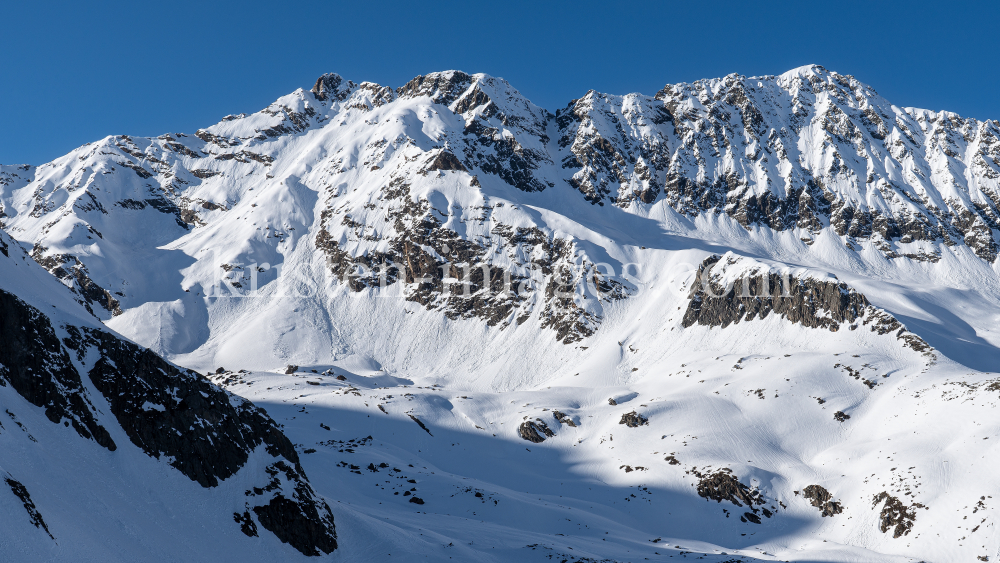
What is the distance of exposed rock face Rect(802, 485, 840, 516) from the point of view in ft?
211

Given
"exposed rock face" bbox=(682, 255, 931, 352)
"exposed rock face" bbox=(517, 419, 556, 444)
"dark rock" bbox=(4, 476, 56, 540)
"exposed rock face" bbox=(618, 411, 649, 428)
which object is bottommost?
"dark rock" bbox=(4, 476, 56, 540)

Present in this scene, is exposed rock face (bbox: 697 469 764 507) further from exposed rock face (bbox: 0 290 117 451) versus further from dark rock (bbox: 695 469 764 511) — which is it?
exposed rock face (bbox: 0 290 117 451)

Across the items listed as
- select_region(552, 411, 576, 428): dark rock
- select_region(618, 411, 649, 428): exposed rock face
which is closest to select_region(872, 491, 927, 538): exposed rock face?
select_region(618, 411, 649, 428): exposed rock face

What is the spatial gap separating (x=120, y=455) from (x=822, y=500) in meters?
65.0

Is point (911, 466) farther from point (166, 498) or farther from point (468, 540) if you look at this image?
point (166, 498)

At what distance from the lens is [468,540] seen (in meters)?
50.7

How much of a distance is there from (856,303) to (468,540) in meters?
82.5

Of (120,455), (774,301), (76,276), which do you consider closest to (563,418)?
(774,301)

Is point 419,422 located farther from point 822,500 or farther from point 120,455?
point 120,455

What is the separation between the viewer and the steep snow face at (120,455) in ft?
101

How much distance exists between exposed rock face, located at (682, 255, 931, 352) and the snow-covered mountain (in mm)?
416

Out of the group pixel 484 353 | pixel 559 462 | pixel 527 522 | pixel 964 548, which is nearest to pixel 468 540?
pixel 527 522

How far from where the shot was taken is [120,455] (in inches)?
1468

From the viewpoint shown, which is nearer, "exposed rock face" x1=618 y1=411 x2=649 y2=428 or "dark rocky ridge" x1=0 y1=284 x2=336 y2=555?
"dark rocky ridge" x1=0 y1=284 x2=336 y2=555
